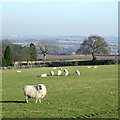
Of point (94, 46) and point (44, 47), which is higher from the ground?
point (44, 47)

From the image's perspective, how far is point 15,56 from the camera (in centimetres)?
9481

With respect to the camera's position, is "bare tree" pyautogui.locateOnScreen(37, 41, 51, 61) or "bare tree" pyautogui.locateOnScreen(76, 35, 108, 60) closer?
"bare tree" pyautogui.locateOnScreen(76, 35, 108, 60)

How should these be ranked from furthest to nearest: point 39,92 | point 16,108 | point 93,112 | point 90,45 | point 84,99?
point 90,45 → point 84,99 → point 39,92 → point 16,108 → point 93,112

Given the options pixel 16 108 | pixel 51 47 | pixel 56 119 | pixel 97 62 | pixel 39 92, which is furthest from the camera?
pixel 51 47

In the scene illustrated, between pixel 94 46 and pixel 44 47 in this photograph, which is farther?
pixel 44 47

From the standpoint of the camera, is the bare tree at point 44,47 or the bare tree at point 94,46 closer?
the bare tree at point 94,46

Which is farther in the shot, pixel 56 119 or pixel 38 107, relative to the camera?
pixel 38 107

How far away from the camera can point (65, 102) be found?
17.1m

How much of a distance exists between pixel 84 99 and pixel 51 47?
310ft

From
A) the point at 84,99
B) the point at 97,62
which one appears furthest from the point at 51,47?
the point at 84,99

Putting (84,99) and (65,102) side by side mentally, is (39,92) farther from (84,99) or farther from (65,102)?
(84,99)

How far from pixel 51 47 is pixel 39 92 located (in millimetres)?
96024

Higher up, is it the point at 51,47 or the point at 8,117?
the point at 51,47

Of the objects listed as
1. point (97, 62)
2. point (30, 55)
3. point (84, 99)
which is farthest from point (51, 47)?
point (84, 99)
